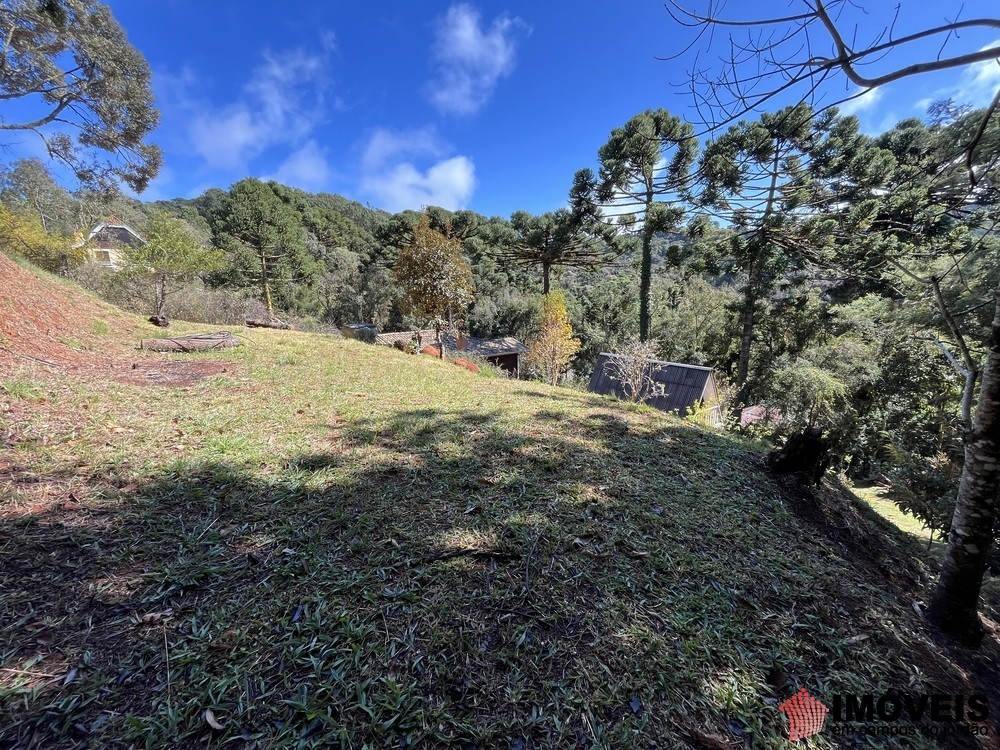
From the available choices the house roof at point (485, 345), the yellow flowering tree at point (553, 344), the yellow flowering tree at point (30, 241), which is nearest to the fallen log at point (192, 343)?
the yellow flowering tree at point (30, 241)

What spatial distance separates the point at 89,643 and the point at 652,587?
2361mm

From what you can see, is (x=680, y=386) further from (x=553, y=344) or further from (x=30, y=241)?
(x=30, y=241)

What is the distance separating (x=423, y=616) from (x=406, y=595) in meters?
0.15

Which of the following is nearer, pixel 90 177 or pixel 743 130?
pixel 743 130

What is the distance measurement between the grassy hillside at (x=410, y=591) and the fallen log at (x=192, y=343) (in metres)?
2.43

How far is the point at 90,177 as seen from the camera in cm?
975

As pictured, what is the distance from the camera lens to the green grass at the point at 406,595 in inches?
48.1

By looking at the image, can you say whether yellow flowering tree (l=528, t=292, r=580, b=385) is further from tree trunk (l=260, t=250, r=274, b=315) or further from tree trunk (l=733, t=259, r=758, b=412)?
tree trunk (l=260, t=250, r=274, b=315)

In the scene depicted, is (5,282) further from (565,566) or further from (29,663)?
(565,566)

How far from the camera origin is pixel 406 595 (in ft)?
5.53

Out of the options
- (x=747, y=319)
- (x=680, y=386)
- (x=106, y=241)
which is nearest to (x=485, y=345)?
(x=680, y=386)

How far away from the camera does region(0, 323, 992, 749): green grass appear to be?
1.22m

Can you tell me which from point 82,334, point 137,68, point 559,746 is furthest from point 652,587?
point 137,68

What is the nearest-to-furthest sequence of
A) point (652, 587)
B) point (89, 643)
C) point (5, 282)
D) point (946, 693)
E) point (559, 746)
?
point (559, 746), point (89, 643), point (946, 693), point (652, 587), point (5, 282)
